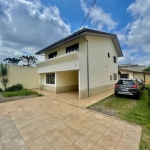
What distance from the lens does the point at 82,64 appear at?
8.17 meters

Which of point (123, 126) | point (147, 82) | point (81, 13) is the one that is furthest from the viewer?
point (147, 82)

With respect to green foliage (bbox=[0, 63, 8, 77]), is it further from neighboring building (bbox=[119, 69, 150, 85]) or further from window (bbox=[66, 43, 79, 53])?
neighboring building (bbox=[119, 69, 150, 85])

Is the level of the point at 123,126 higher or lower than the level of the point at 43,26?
lower

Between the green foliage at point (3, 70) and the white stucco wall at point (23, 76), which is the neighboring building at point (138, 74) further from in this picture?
the green foliage at point (3, 70)

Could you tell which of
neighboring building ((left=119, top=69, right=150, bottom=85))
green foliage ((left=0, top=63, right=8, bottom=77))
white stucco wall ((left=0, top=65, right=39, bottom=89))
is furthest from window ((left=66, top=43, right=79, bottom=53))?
neighboring building ((left=119, top=69, right=150, bottom=85))

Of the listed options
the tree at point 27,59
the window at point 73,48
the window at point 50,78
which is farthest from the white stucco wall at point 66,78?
the tree at point 27,59

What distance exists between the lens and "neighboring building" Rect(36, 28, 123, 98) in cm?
827

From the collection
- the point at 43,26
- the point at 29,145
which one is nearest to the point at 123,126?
the point at 29,145

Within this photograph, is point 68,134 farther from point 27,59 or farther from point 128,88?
point 27,59

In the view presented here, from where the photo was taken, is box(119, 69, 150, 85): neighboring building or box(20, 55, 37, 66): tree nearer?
box(119, 69, 150, 85): neighboring building

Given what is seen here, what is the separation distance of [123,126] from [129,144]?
3.55ft

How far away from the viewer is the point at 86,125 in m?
3.69

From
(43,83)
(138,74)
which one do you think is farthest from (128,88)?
(138,74)

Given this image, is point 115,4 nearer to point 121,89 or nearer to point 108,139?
point 121,89
